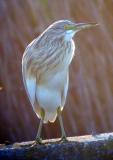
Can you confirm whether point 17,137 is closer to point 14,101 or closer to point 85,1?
point 14,101

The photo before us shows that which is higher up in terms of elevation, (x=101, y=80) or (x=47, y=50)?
(x=47, y=50)

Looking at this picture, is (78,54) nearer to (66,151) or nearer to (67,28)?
(67,28)

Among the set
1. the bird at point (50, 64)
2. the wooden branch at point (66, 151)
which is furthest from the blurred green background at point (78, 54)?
the wooden branch at point (66, 151)

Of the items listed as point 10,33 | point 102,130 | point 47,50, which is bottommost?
point 102,130

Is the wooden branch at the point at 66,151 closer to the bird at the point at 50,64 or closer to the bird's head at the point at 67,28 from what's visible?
the bird at the point at 50,64

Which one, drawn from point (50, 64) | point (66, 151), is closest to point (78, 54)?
point (50, 64)

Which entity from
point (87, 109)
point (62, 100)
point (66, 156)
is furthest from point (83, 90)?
point (66, 156)
